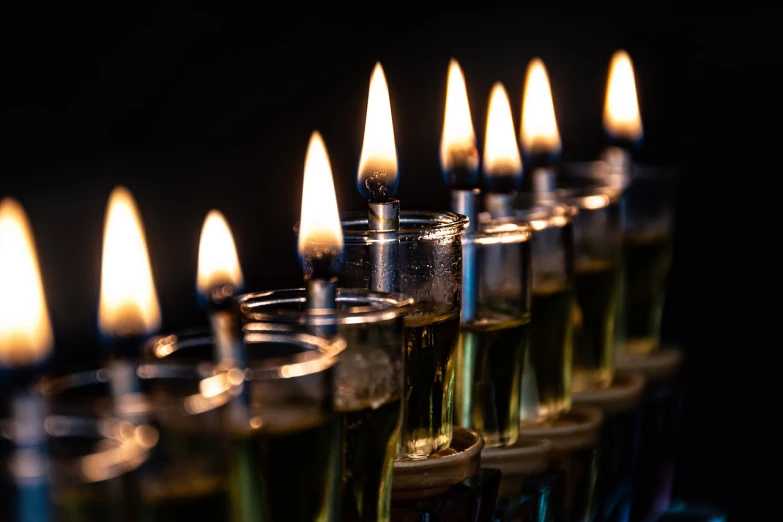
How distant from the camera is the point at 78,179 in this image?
255 cm

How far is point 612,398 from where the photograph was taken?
1.58m

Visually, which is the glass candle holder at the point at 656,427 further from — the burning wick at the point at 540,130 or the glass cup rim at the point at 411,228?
the glass cup rim at the point at 411,228

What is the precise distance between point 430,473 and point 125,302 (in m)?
0.44


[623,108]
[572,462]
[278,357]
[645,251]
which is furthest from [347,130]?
[278,357]

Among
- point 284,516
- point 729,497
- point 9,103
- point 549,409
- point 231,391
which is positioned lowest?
point 729,497

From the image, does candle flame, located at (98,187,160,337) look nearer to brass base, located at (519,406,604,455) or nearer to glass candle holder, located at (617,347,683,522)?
brass base, located at (519,406,604,455)

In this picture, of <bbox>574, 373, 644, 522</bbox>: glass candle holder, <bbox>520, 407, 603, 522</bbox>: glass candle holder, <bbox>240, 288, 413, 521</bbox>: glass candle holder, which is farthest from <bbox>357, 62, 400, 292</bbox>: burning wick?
<bbox>574, 373, 644, 522</bbox>: glass candle holder

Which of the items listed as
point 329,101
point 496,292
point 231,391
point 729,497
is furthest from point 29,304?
point 329,101

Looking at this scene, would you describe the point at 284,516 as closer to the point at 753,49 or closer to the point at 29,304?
the point at 29,304

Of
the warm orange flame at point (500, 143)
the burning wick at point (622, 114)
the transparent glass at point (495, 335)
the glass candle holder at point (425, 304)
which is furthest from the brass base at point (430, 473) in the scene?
the burning wick at point (622, 114)

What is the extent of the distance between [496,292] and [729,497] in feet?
3.22

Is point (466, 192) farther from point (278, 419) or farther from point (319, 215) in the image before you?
point (278, 419)

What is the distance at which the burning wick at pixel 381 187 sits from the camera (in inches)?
42.5

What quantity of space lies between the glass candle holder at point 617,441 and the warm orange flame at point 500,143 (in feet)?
1.11
